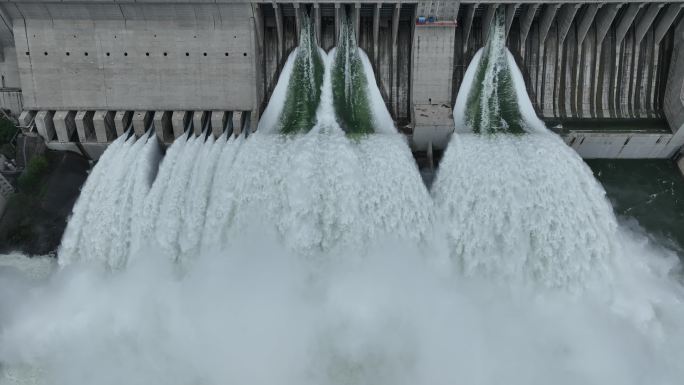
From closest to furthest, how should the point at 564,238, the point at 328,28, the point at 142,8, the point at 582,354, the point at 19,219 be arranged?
the point at 582,354
the point at 564,238
the point at 19,219
the point at 142,8
the point at 328,28

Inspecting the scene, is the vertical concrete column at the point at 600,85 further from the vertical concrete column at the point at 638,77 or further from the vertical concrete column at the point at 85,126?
→ the vertical concrete column at the point at 85,126

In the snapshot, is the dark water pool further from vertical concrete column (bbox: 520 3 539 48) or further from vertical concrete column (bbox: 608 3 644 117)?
vertical concrete column (bbox: 520 3 539 48)

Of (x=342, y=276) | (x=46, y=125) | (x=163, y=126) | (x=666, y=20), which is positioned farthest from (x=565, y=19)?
(x=46, y=125)

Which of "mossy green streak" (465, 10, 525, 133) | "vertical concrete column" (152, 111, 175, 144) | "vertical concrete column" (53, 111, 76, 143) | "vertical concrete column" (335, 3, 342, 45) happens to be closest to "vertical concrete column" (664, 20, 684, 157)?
"mossy green streak" (465, 10, 525, 133)

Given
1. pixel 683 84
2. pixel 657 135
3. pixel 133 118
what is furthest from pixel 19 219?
Answer: pixel 683 84

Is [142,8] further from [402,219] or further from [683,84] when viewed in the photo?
[683,84]

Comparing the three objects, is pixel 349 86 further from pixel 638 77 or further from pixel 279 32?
pixel 638 77
